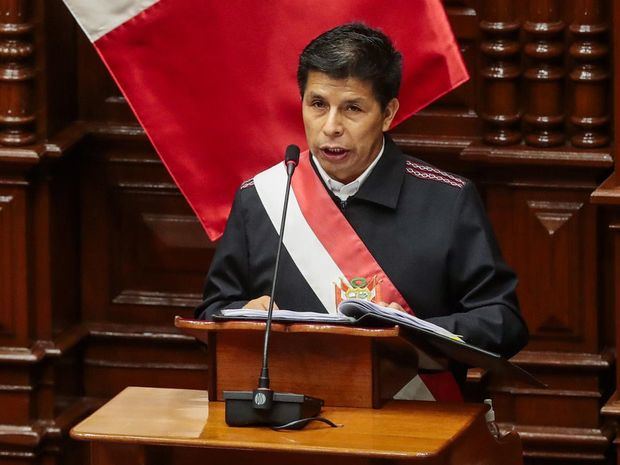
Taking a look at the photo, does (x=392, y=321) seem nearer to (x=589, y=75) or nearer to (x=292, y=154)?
(x=292, y=154)

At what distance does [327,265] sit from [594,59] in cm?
119

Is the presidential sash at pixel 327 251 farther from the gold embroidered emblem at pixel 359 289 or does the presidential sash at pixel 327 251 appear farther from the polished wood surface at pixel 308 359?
the polished wood surface at pixel 308 359

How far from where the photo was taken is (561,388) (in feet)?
14.1

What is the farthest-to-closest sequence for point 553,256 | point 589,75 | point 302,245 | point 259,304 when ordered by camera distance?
point 553,256 → point 589,75 → point 302,245 → point 259,304

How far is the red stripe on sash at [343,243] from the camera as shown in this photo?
3.29 meters

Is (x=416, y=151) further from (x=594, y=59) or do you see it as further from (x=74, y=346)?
(x=74, y=346)

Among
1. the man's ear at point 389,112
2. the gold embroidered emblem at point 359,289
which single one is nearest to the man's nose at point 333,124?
the man's ear at point 389,112

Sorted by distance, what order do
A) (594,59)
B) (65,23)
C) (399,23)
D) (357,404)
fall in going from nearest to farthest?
(357,404)
(399,23)
(594,59)
(65,23)

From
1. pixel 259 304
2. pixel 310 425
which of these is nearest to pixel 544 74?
pixel 259 304

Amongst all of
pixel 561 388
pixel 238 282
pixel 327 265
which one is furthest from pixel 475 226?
pixel 561 388

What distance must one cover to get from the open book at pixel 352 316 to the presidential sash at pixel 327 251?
19.0 inches

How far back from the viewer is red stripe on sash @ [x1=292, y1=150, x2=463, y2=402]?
329 centimetres

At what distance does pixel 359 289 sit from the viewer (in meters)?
3.34

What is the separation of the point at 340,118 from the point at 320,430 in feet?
2.64
